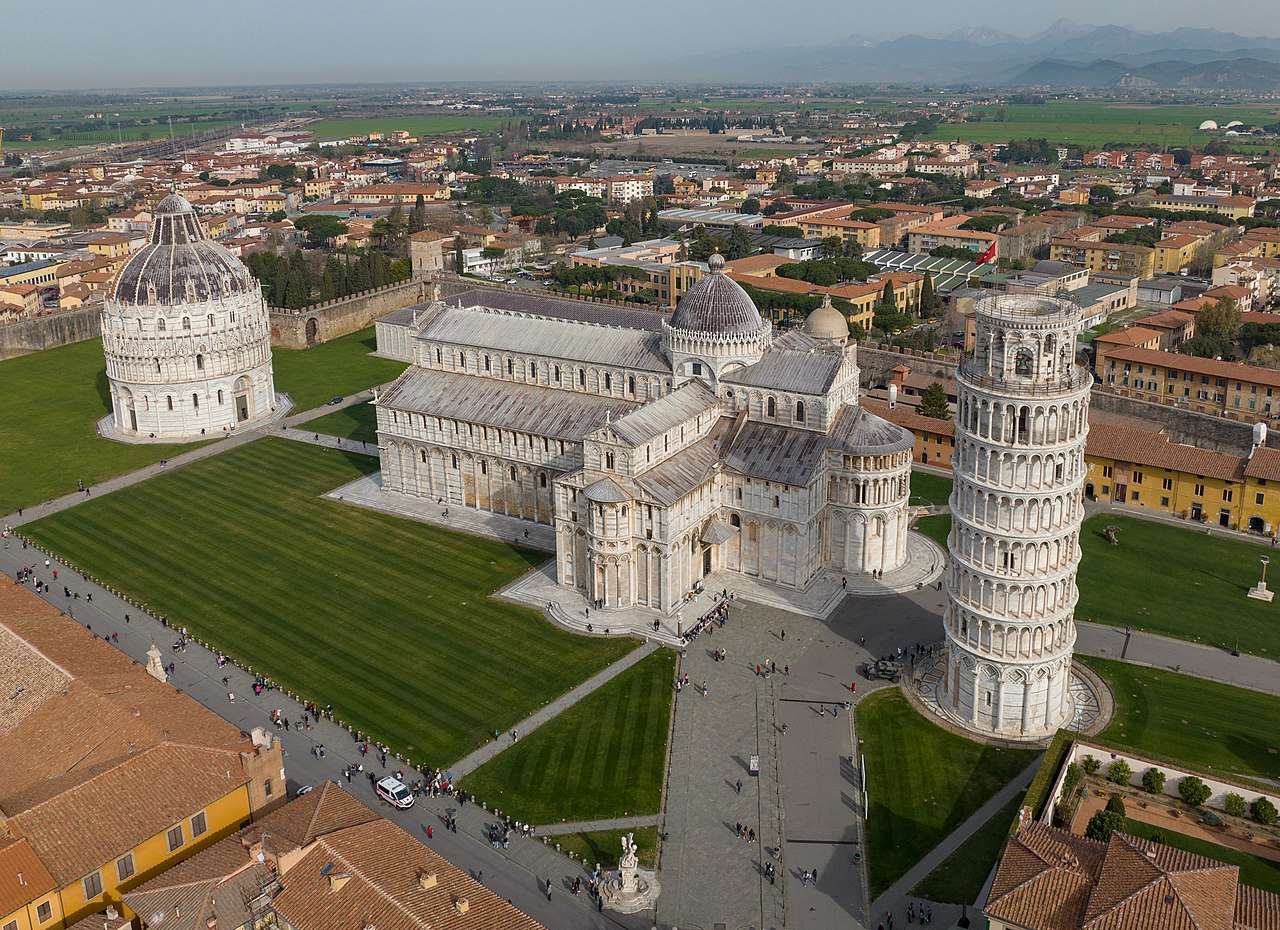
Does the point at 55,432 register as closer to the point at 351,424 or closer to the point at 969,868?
the point at 351,424

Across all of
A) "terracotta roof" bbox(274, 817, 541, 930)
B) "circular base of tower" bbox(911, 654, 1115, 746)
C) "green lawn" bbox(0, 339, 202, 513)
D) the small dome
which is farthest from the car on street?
the small dome

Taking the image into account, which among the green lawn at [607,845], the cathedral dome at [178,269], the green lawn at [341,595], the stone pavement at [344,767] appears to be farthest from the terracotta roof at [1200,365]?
the cathedral dome at [178,269]

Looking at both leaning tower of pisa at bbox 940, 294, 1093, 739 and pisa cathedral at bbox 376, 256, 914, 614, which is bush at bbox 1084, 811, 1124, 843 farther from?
pisa cathedral at bbox 376, 256, 914, 614

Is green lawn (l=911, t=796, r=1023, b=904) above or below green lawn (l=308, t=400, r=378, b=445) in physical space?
below

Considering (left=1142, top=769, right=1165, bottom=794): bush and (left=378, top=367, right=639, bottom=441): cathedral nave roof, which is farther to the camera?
(left=378, top=367, right=639, bottom=441): cathedral nave roof

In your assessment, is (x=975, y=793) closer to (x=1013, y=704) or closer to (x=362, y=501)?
(x=1013, y=704)

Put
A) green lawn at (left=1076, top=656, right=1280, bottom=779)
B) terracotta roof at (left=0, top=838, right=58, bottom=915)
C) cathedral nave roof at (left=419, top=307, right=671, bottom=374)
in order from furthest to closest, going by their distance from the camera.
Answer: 1. cathedral nave roof at (left=419, top=307, right=671, bottom=374)
2. green lawn at (left=1076, top=656, right=1280, bottom=779)
3. terracotta roof at (left=0, top=838, right=58, bottom=915)

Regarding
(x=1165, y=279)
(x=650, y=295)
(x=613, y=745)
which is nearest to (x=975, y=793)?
(x=613, y=745)
